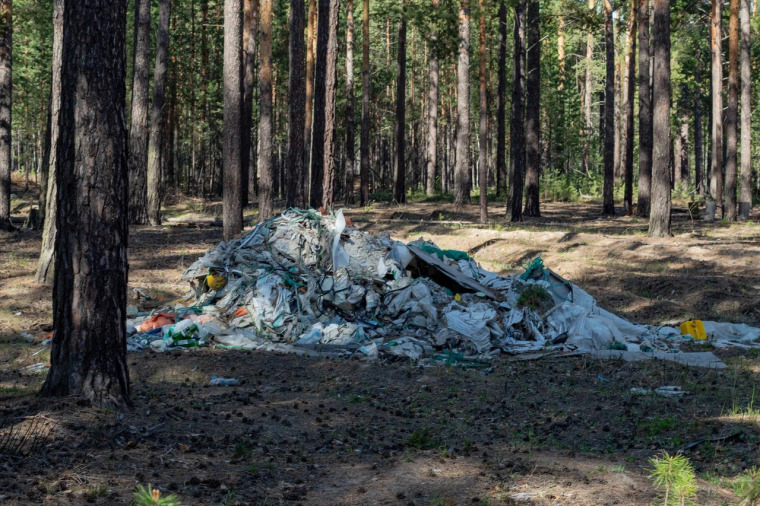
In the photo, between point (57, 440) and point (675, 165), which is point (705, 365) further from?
point (675, 165)

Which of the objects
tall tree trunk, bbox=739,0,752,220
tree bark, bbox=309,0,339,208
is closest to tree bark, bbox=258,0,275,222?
tree bark, bbox=309,0,339,208

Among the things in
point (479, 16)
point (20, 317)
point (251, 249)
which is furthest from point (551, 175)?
point (20, 317)

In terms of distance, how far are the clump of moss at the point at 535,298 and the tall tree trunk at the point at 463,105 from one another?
43.4 feet

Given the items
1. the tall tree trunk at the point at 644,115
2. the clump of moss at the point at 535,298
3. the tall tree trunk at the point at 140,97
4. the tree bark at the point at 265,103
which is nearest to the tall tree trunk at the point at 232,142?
the tree bark at the point at 265,103

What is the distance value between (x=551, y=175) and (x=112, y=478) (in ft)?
117

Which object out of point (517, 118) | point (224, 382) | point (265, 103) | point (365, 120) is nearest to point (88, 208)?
point (224, 382)

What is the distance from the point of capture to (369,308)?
10328 millimetres

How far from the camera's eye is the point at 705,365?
8.48 m

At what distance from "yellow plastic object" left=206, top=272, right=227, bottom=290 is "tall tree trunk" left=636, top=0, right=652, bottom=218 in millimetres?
17296

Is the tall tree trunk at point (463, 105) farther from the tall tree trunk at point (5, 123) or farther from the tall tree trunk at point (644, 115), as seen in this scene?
the tall tree trunk at point (5, 123)

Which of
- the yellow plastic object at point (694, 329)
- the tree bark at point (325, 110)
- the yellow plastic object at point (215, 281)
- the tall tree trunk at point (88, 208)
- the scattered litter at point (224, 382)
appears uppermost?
the tree bark at point (325, 110)

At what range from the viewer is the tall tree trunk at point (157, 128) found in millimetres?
20266

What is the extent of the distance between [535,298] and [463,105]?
13.9 meters

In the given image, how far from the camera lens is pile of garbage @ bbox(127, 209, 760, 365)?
9.49m
